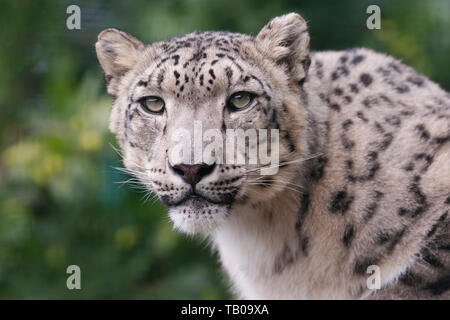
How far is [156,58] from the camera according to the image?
14.9ft

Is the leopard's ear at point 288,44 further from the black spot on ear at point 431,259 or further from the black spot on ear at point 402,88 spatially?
the black spot on ear at point 431,259

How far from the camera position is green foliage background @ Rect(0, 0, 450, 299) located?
7.38 meters

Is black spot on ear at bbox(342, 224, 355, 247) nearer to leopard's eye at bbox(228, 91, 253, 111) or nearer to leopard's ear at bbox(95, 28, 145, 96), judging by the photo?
leopard's eye at bbox(228, 91, 253, 111)

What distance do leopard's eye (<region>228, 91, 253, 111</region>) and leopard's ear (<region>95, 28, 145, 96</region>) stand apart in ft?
2.75

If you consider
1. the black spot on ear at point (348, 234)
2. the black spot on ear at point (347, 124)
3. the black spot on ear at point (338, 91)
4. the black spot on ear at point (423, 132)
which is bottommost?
the black spot on ear at point (348, 234)

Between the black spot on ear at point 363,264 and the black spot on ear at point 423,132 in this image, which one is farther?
the black spot on ear at point 423,132

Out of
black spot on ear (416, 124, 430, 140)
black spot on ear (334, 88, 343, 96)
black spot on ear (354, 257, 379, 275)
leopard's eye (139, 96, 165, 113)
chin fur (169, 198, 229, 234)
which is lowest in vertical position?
black spot on ear (354, 257, 379, 275)

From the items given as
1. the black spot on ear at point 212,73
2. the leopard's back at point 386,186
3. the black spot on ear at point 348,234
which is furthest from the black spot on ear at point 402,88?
the black spot on ear at point 212,73

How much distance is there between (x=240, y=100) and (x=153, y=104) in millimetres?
525

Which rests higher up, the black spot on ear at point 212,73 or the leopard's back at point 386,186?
the black spot on ear at point 212,73

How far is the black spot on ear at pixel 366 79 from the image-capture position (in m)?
4.86

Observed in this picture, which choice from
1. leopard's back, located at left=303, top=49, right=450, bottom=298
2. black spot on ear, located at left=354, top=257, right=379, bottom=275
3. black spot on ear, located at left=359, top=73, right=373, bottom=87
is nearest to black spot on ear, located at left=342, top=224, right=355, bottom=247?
leopard's back, located at left=303, top=49, right=450, bottom=298

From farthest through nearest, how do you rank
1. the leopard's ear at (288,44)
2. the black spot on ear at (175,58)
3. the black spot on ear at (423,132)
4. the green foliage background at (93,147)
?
the green foliage background at (93,147)
the black spot on ear at (423,132)
the leopard's ear at (288,44)
the black spot on ear at (175,58)
